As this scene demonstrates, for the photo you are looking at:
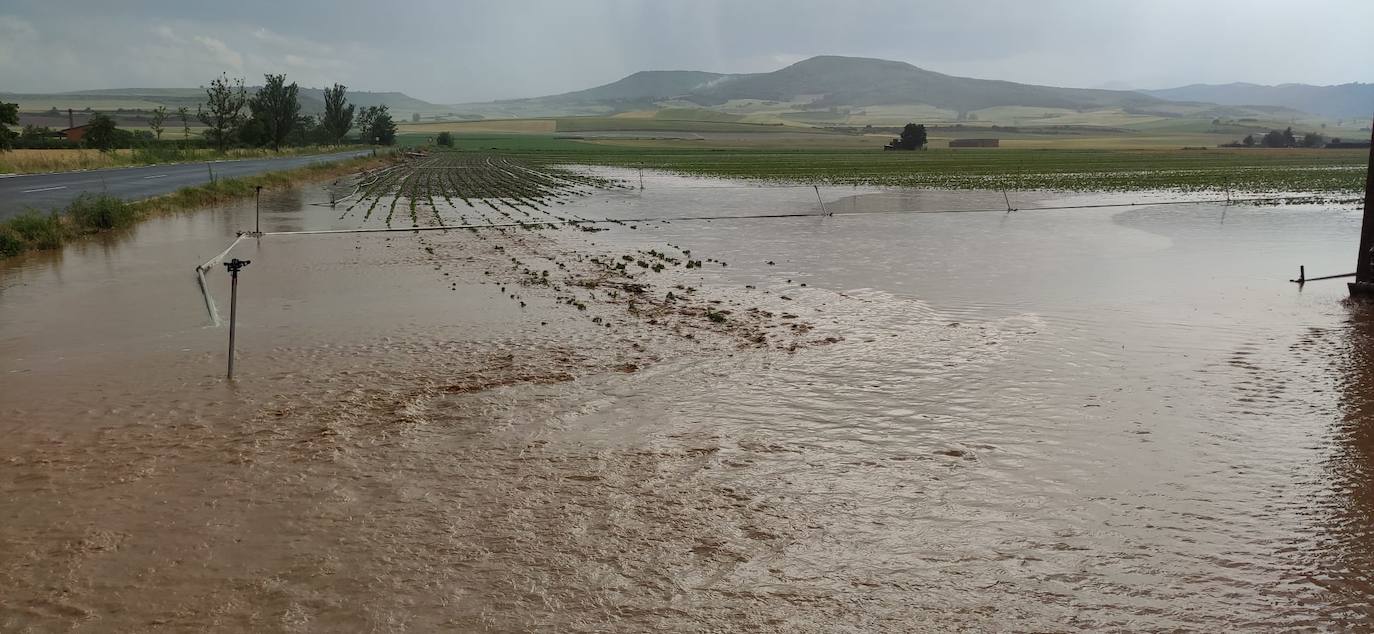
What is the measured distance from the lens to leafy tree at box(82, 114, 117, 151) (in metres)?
65.8

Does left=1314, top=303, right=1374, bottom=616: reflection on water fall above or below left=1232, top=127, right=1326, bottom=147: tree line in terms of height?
below

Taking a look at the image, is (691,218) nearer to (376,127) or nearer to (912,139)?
(912,139)

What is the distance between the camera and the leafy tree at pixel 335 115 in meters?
108

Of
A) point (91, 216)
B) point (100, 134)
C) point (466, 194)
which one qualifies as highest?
point (100, 134)

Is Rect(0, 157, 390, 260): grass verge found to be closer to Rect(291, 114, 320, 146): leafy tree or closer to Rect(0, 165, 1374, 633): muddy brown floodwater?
Rect(0, 165, 1374, 633): muddy brown floodwater

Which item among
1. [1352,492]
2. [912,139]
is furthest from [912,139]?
[1352,492]

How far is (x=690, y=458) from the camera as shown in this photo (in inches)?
226

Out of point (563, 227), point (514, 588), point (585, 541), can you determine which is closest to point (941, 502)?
point (585, 541)

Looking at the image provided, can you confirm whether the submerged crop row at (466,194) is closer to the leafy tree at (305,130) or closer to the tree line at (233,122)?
the tree line at (233,122)

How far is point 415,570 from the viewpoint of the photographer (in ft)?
14.0

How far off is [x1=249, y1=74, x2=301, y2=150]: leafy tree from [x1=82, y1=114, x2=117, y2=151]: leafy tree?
49.2 feet

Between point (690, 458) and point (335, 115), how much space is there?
115 m

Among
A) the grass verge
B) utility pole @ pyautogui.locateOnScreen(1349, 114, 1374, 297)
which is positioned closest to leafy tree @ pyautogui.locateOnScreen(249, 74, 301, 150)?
the grass verge

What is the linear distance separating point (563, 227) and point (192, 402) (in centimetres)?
1413
